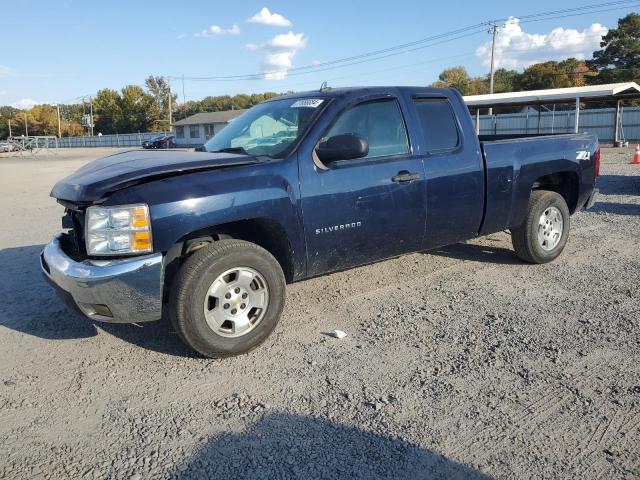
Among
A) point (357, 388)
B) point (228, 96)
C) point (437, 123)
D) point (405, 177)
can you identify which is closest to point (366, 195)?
point (405, 177)

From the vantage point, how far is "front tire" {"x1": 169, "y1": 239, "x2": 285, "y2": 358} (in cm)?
357

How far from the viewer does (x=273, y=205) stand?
3.87 metres

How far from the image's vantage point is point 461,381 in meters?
3.43

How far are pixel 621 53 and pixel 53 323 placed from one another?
5925cm

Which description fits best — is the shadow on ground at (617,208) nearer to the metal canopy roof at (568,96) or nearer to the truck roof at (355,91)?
the truck roof at (355,91)

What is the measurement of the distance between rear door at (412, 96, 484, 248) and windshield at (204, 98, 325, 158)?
1.12 metres

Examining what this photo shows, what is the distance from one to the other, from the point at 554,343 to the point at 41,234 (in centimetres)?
744

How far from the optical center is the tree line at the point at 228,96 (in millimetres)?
50938

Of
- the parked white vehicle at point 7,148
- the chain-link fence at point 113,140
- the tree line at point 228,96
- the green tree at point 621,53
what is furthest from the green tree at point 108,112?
the green tree at point 621,53

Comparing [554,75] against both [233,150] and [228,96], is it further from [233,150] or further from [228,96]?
[228,96]

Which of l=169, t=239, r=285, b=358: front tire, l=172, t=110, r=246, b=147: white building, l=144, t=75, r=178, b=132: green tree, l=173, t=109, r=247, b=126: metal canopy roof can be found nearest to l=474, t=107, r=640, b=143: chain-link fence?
l=169, t=239, r=285, b=358: front tire

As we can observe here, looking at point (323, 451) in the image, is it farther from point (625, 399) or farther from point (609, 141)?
point (609, 141)

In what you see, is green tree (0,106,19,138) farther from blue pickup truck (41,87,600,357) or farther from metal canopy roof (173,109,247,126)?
blue pickup truck (41,87,600,357)

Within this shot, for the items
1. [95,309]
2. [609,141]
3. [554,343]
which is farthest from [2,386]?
[609,141]
